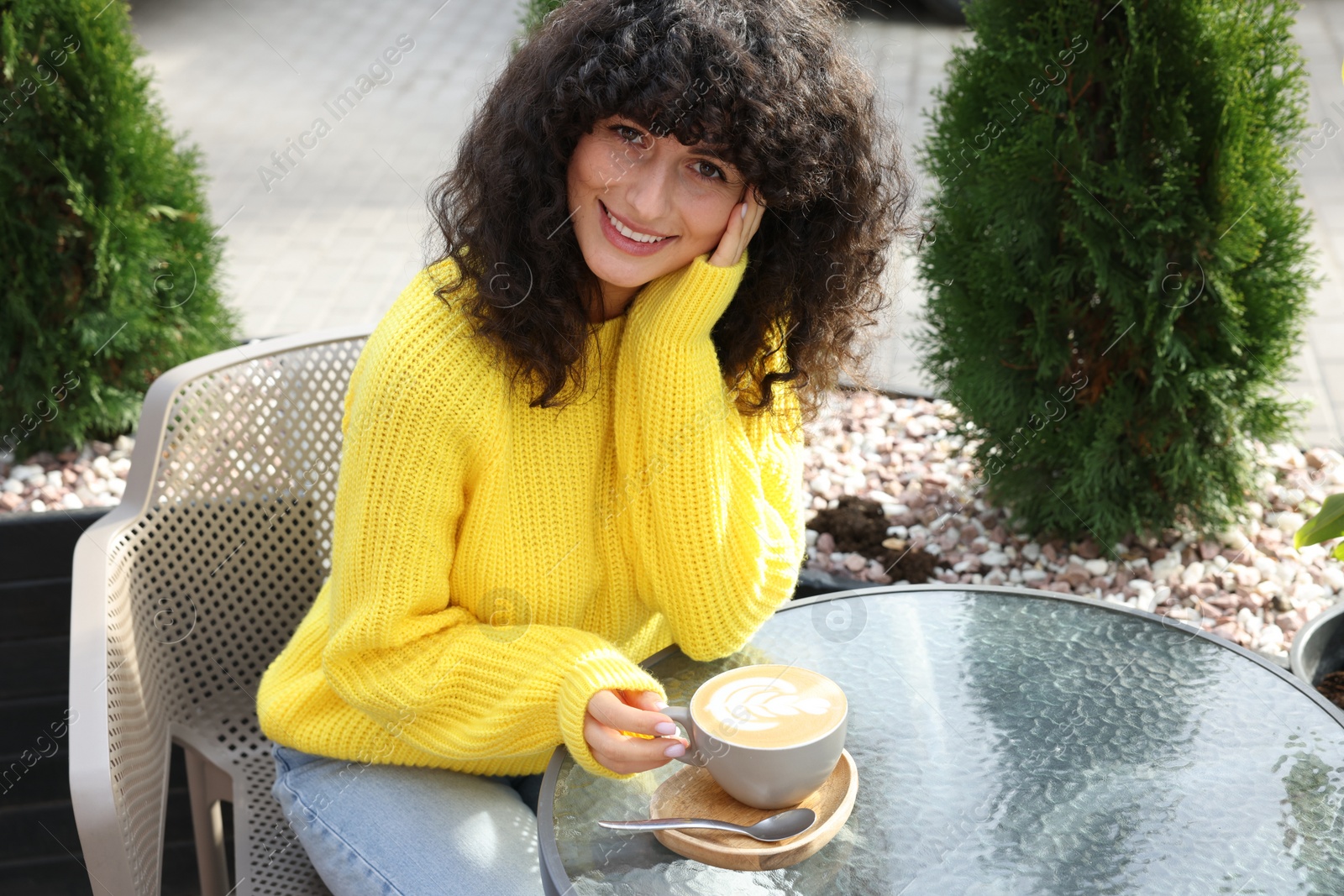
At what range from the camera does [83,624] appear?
1.67m

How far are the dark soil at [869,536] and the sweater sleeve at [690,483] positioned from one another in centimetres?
104

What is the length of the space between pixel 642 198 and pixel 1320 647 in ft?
4.87

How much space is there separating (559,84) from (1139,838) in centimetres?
109

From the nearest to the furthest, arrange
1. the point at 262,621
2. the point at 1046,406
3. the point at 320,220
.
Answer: the point at 262,621
the point at 1046,406
the point at 320,220

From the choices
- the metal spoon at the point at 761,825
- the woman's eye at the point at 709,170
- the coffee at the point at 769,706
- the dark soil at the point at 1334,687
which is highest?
the woman's eye at the point at 709,170

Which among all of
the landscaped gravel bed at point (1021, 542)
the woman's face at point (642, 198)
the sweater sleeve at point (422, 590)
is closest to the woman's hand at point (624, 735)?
the sweater sleeve at point (422, 590)

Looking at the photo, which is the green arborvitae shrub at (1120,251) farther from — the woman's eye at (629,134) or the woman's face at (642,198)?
the woman's eye at (629,134)

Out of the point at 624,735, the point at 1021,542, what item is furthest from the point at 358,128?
the point at 624,735

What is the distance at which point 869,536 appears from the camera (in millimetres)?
2898

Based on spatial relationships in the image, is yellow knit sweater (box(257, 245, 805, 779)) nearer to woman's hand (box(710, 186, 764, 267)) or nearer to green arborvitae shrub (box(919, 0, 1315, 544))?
woman's hand (box(710, 186, 764, 267))

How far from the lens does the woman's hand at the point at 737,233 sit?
5.52 feet

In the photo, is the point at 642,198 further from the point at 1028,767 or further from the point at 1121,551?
the point at 1121,551

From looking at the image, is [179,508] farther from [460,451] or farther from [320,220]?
[320,220]

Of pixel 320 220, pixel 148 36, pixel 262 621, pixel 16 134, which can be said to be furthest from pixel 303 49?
pixel 262 621
